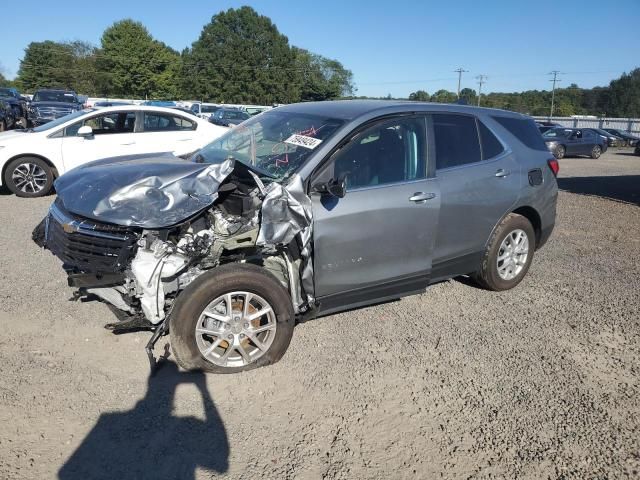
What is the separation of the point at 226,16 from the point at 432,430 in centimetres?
9343

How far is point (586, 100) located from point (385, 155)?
4431 inches

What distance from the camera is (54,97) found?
77.0 feet

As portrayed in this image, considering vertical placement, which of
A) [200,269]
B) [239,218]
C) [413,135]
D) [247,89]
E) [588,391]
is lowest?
[588,391]

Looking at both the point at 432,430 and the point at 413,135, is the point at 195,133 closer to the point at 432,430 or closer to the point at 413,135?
the point at 413,135

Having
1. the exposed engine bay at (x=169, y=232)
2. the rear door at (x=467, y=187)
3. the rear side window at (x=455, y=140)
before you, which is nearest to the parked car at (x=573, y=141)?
the rear door at (x=467, y=187)

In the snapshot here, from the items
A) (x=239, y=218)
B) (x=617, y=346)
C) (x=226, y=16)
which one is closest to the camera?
(x=239, y=218)

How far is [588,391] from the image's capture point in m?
3.39

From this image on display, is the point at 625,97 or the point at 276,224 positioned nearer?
the point at 276,224

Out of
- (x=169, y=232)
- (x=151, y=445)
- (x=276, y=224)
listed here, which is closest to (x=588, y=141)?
(x=276, y=224)

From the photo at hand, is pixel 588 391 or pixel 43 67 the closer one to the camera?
pixel 588 391

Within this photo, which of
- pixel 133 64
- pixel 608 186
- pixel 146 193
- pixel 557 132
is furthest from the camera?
pixel 133 64

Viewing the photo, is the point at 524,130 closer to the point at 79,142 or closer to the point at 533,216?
the point at 533,216

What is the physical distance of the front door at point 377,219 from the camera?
141 inches

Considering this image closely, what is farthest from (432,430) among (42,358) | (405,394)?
(42,358)
